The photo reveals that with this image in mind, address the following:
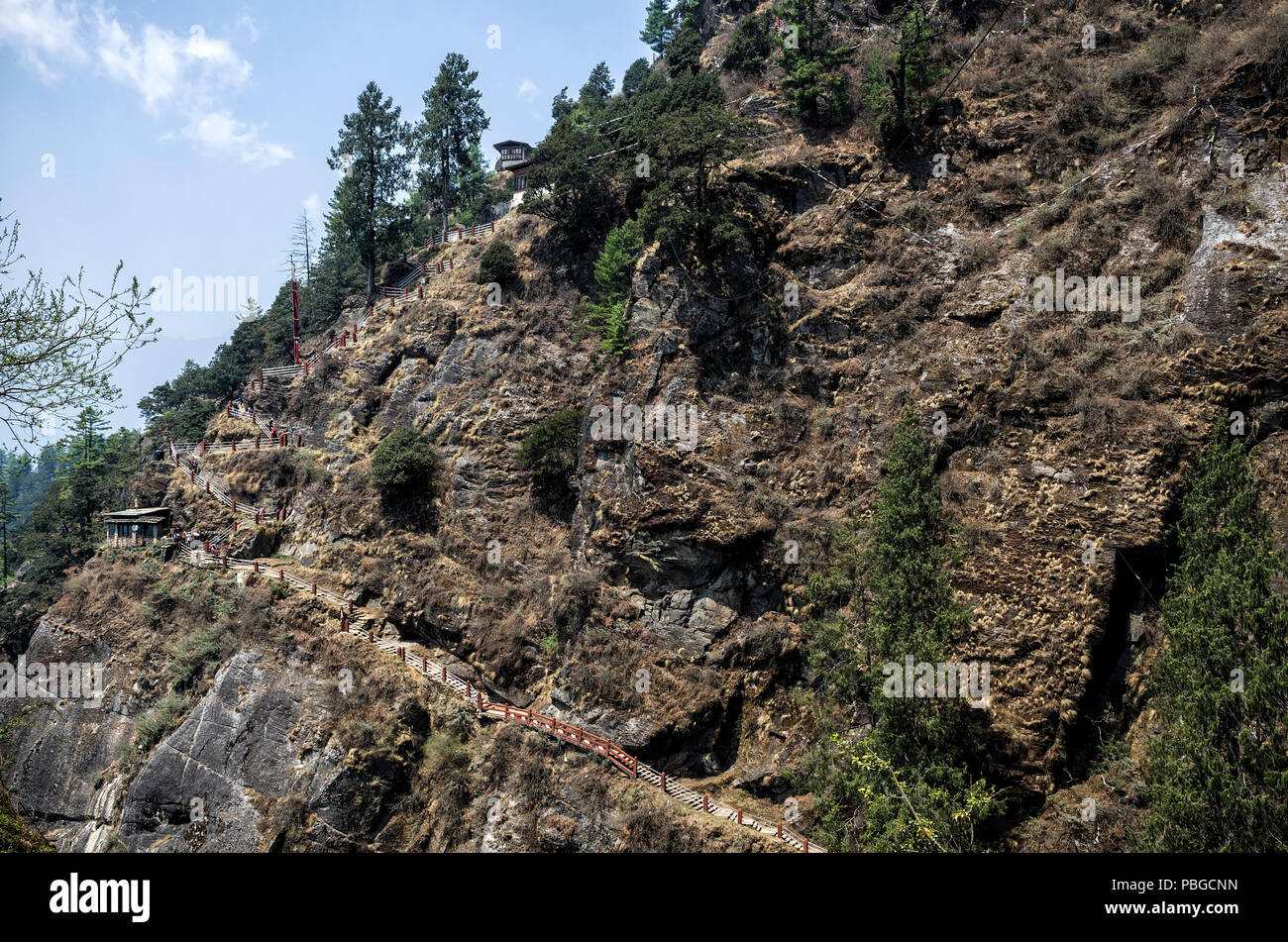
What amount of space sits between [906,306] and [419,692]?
984 inches

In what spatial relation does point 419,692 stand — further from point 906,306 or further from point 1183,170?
point 1183,170

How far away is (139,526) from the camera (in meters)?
38.3

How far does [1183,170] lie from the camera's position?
25031 millimetres

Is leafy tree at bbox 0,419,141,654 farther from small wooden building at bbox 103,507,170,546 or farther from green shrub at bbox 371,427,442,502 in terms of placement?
green shrub at bbox 371,427,442,502

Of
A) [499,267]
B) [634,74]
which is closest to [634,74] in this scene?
[634,74]

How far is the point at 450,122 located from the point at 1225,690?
5655cm

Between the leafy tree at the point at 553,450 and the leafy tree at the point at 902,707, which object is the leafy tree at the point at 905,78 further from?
the leafy tree at the point at 553,450

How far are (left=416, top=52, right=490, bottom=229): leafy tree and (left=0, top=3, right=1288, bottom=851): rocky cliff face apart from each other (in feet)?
78.7

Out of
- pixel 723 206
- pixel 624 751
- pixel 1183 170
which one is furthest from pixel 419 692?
pixel 1183 170

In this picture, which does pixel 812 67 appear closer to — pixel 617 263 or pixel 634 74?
pixel 617 263

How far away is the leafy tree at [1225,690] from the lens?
14250mm

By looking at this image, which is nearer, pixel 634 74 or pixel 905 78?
pixel 905 78

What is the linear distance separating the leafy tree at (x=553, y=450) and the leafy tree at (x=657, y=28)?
54.2m

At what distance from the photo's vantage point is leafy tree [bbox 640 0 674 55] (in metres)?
70.8
